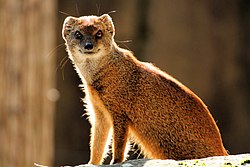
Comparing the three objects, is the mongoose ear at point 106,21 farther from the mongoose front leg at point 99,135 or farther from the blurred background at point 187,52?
the blurred background at point 187,52

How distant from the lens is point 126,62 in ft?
20.2

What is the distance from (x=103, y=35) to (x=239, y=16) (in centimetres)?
629

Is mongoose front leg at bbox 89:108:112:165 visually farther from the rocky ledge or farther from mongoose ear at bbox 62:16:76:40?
the rocky ledge

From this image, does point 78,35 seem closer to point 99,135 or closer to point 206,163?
point 99,135

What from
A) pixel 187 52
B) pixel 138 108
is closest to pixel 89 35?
pixel 138 108

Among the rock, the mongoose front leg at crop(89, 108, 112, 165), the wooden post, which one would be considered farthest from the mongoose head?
the wooden post

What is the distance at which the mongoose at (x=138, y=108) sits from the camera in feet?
19.5

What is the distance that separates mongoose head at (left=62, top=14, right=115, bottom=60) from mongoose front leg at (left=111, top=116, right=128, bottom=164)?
550 millimetres

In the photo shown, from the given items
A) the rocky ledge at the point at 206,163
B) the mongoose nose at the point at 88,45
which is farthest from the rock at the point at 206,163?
the mongoose nose at the point at 88,45

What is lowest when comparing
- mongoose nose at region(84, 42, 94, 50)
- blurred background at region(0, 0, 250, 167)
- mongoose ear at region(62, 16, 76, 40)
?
blurred background at region(0, 0, 250, 167)

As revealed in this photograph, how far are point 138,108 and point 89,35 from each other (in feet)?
2.17

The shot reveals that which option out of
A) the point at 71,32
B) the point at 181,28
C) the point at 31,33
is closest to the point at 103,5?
the point at 181,28

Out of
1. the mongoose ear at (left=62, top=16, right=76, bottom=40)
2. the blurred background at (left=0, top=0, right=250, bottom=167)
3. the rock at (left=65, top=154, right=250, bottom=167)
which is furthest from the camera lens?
the blurred background at (left=0, top=0, right=250, bottom=167)

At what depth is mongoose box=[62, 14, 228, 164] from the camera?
5941mm
